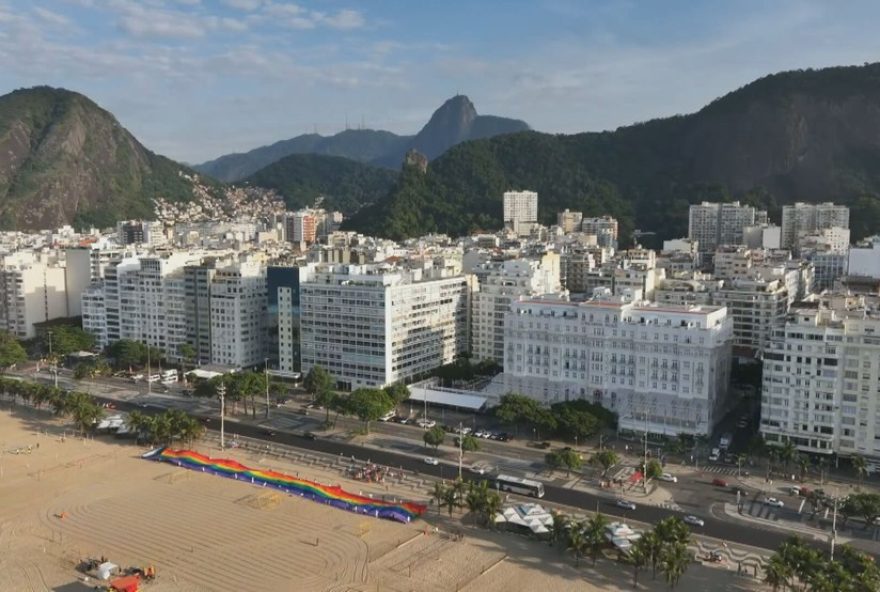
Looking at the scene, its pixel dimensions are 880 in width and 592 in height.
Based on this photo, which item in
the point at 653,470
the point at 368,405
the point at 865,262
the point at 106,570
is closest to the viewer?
the point at 106,570

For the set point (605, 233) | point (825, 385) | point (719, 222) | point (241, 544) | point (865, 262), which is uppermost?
point (719, 222)

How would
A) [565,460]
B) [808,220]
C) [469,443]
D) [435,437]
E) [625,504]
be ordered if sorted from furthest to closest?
[808,220], [435,437], [469,443], [565,460], [625,504]

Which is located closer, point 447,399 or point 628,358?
point 628,358

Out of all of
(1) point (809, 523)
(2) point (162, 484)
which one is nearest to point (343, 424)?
(2) point (162, 484)

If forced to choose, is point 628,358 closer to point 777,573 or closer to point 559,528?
point 559,528

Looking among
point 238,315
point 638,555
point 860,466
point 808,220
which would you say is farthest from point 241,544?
point 808,220

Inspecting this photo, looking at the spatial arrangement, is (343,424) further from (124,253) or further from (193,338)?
(124,253)
